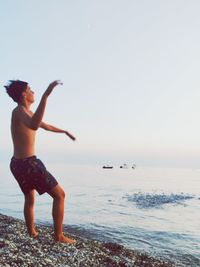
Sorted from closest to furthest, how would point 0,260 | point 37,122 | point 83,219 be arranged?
point 37,122
point 0,260
point 83,219

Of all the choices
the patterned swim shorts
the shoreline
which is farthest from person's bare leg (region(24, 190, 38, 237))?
the shoreline

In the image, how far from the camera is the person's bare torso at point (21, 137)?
800cm

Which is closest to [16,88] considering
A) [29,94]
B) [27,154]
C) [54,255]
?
[29,94]

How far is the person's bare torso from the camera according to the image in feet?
26.2

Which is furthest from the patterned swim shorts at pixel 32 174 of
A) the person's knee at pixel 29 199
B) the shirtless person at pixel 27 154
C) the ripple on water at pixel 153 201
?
the ripple on water at pixel 153 201

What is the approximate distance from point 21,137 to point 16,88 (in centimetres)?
116

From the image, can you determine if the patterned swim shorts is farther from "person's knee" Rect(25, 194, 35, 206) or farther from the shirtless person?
"person's knee" Rect(25, 194, 35, 206)

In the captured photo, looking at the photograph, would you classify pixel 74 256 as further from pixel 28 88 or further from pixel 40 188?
pixel 28 88

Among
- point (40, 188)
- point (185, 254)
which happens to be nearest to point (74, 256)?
point (40, 188)

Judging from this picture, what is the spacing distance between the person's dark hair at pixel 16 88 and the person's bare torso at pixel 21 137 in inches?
12.3

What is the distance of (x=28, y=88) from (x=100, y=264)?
5.23 metres

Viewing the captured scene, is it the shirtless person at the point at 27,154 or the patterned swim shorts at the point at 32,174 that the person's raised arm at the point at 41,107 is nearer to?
the shirtless person at the point at 27,154

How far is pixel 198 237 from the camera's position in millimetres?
21312

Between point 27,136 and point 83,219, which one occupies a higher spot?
point 27,136
